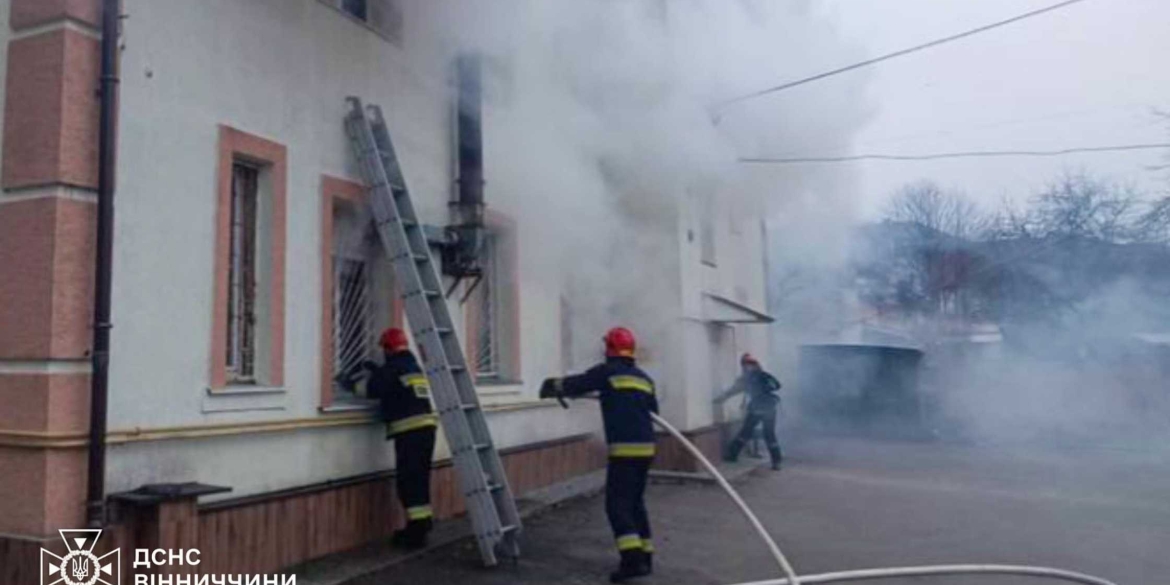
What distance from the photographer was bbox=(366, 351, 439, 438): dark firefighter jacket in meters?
6.61

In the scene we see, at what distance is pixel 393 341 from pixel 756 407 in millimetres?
7400

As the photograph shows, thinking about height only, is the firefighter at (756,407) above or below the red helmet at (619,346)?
below

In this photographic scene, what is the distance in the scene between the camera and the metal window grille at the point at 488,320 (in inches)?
348

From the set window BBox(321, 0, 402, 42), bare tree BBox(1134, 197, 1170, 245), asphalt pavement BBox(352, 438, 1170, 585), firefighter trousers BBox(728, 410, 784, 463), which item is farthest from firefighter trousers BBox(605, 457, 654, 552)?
bare tree BBox(1134, 197, 1170, 245)

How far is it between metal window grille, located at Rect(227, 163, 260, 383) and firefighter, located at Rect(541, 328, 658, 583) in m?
2.07

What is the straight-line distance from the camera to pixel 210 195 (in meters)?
5.58

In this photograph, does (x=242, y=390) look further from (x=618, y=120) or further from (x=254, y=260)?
(x=618, y=120)

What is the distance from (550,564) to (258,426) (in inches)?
90.0

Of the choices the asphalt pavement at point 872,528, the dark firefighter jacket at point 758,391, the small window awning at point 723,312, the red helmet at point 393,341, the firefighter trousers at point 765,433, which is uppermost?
the small window awning at point 723,312

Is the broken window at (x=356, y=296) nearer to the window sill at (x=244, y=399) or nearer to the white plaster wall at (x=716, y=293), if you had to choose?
the window sill at (x=244, y=399)

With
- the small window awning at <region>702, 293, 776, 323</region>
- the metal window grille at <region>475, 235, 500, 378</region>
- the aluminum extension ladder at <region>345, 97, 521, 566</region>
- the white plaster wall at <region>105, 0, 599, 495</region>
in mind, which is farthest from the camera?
the small window awning at <region>702, 293, 776, 323</region>

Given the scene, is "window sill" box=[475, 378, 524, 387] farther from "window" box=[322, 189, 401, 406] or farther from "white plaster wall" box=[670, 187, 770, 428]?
"white plaster wall" box=[670, 187, 770, 428]

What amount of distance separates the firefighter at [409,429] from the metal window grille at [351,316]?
42cm

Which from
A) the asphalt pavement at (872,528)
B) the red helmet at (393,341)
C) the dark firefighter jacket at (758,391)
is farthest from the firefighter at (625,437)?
the dark firefighter jacket at (758,391)
